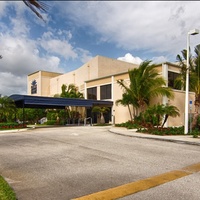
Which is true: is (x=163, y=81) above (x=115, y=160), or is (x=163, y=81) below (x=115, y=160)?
above

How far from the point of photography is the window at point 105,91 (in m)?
30.5

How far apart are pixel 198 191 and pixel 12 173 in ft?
15.5

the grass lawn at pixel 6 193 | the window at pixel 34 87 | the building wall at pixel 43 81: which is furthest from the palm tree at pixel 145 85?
the window at pixel 34 87

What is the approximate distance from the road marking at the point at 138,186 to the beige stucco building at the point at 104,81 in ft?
57.0

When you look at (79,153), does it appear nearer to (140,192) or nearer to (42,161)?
(42,161)

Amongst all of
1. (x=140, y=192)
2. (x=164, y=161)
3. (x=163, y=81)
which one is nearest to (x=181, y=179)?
(x=140, y=192)

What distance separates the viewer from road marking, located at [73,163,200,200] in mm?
4320

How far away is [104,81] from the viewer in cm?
3125

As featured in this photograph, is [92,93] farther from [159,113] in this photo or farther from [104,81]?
[159,113]

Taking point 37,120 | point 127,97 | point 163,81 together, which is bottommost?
point 37,120

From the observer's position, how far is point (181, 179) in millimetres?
5488

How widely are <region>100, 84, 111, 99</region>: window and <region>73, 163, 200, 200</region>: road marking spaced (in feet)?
80.0

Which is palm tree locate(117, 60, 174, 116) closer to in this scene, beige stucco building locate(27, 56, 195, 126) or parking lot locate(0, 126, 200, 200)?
beige stucco building locate(27, 56, 195, 126)

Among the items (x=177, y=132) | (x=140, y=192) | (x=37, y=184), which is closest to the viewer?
(x=140, y=192)
